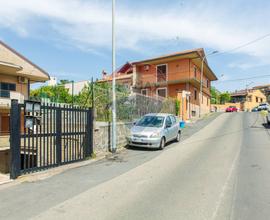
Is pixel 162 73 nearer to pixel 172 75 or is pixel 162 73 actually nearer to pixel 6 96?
pixel 172 75

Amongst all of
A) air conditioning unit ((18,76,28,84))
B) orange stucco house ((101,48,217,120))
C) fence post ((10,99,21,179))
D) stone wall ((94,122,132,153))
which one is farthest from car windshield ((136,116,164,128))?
orange stucco house ((101,48,217,120))

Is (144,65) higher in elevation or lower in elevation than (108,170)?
higher

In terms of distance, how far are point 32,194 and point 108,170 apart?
2.97m

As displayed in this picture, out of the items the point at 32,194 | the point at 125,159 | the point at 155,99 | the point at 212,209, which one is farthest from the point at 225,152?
the point at 155,99

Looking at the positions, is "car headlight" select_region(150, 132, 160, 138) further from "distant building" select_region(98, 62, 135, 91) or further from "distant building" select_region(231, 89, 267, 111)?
"distant building" select_region(231, 89, 267, 111)

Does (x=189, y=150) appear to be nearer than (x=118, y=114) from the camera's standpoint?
Yes

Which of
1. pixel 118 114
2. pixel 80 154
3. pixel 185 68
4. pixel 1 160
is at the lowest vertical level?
pixel 1 160

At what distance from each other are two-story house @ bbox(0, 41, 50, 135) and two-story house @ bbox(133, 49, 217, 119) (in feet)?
47.5

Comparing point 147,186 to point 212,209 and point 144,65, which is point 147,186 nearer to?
point 212,209

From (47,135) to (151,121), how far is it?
6928 mm

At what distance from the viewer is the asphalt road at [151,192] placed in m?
4.81

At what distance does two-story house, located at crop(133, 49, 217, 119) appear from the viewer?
33188 millimetres

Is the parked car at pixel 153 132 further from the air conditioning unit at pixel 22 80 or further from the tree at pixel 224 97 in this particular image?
the tree at pixel 224 97

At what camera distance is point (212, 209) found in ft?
16.2
